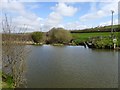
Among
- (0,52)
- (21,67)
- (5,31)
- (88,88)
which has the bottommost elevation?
(88,88)

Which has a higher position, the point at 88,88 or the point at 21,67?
the point at 21,67

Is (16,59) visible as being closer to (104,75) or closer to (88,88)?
(88,88)

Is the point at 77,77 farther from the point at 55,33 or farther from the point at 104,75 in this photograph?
the point at 55,33

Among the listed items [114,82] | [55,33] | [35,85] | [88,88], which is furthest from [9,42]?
[55,33]

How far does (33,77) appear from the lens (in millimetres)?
13906

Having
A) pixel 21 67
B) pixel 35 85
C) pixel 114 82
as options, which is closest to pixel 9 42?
pixel 21 67

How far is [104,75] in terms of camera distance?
14961mm

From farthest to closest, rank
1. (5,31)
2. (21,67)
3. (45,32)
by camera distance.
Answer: (45,32)
(21,67)
(5,31)

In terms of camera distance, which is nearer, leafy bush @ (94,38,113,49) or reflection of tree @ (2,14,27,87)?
reflection of tree @ (2,14,27,87)

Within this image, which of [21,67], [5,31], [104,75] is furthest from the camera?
[104,75]

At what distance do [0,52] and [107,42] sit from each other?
34.6 m

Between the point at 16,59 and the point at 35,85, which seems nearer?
the point at 16,59

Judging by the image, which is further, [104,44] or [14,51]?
[104,44]

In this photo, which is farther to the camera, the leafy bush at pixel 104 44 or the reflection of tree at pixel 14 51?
the leafy bush at pixel 104 44
